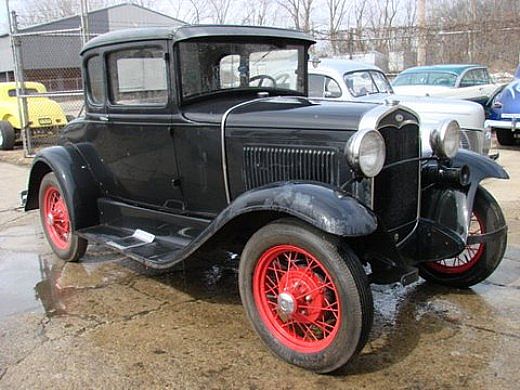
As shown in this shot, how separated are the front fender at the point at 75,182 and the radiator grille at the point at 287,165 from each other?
1.66m

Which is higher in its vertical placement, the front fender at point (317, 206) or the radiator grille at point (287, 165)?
the radiator grille at point (287, 165)

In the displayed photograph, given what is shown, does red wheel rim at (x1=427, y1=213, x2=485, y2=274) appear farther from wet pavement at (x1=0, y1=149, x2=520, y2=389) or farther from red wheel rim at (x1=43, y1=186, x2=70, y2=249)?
red wheel rim at (x1=43, y1=186, x2=70, y2=249)

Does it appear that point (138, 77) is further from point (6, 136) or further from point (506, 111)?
point (6, 136)

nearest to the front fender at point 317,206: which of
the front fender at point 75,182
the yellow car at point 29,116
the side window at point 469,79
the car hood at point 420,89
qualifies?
the front fender at point 75,182

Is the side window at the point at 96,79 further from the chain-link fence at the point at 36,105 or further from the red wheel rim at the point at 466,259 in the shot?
the red wheel rim at the point at 466,259

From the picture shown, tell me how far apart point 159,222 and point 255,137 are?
3.76 ft

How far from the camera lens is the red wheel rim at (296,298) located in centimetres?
299

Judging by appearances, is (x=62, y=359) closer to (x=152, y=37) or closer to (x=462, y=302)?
(x=152, y=37)

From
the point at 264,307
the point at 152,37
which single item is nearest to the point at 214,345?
the point at 264,307

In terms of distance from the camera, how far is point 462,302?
3.83 metres

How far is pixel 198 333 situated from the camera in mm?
3486

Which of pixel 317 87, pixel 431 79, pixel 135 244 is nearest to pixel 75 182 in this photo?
pixel 135 244

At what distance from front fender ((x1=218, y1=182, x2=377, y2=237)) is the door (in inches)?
44.2

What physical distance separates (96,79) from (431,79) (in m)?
8.38
